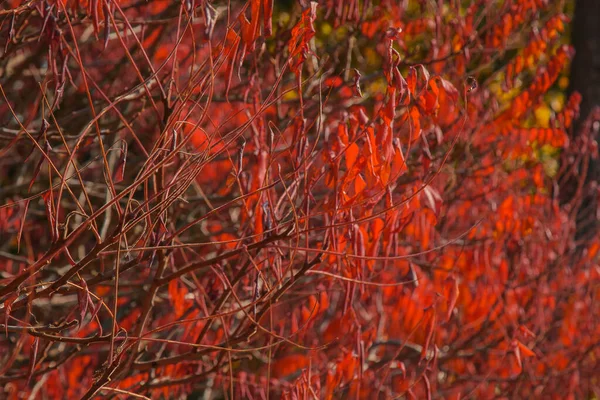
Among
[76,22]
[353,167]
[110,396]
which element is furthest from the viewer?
[76,22]

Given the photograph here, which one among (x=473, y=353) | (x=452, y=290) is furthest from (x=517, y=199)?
(x=452, y=290)

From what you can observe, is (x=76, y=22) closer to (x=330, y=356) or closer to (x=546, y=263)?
(x=330, y=356)

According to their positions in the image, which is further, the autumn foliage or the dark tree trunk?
the dark tree trunk

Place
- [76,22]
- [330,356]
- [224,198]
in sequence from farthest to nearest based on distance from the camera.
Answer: [330,356], [224,198], [76,22]

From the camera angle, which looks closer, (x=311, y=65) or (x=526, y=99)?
(x=311, y=65)

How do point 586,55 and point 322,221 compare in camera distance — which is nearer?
point 322,221

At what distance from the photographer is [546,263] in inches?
209

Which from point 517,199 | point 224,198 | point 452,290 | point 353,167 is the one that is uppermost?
point 353,167

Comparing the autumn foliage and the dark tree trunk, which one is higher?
the autumn foliage

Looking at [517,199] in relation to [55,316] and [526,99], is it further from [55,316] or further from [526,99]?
[55,316]

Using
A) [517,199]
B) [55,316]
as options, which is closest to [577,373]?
[517,199]

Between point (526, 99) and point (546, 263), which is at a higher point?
point (526, 99)

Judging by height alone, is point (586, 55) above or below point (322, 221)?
below

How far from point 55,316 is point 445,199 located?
2260 mm
